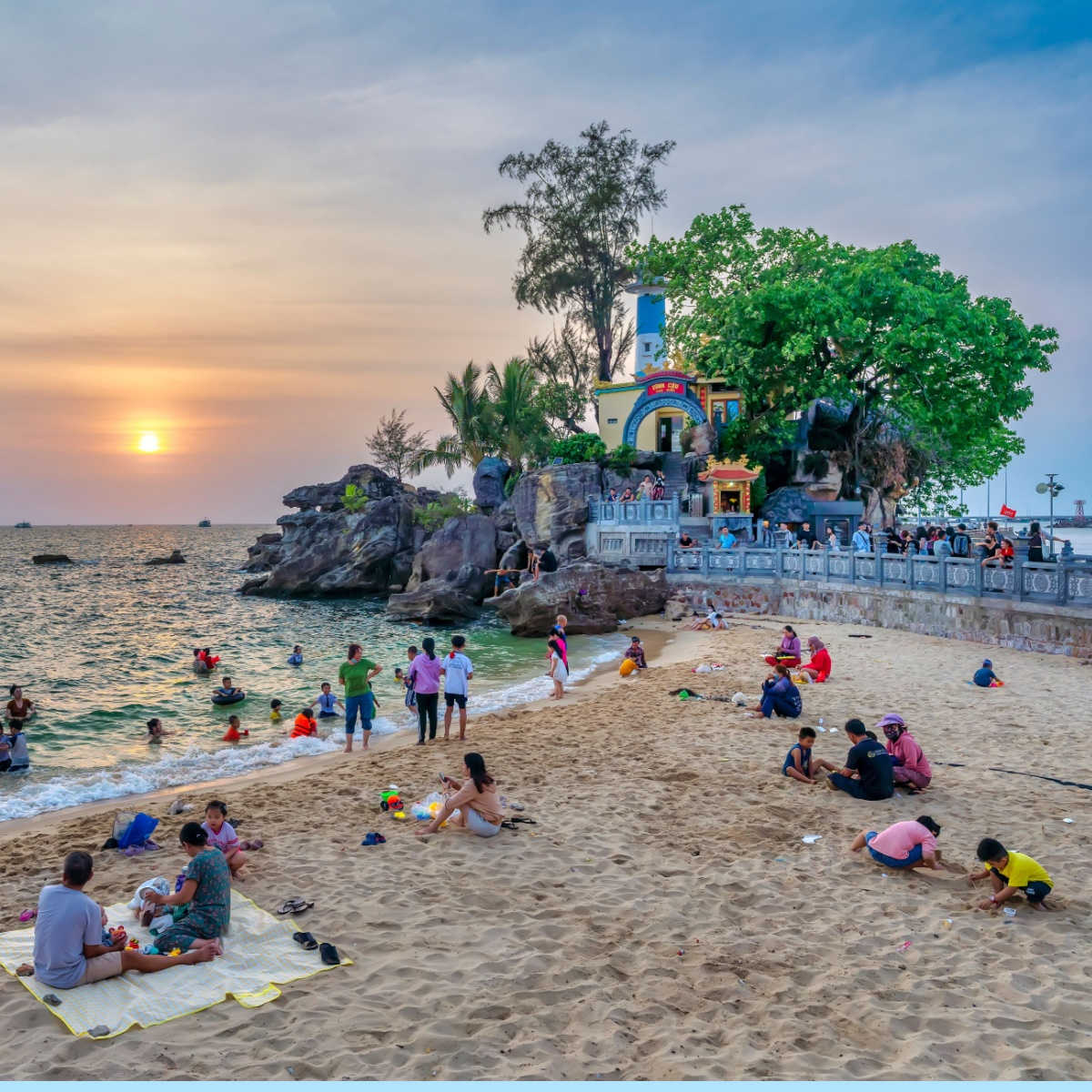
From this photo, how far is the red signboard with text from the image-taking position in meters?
44.9

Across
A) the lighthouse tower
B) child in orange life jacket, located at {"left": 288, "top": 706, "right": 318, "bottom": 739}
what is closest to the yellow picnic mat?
child in orange life jacket, located at {"left": 288, "top": 706, "right": 318, "bottom": 739}

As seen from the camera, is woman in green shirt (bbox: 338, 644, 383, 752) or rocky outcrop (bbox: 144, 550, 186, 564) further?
rocky outcrop (bbox: 144, 550, 186, 564)

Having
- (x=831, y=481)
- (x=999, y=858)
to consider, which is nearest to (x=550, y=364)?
(x=831, y=481)

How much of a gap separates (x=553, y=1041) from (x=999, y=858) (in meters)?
4.34

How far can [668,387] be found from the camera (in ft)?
148

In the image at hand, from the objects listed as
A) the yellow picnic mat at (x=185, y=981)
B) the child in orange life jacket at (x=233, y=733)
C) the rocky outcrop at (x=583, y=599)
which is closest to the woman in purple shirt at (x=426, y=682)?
the child in orange life jacket at (x=233, y=733)

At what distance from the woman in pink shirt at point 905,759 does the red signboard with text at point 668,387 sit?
35802 millimetres

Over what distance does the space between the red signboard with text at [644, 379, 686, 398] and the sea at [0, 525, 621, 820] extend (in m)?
15.9

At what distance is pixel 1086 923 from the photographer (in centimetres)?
700

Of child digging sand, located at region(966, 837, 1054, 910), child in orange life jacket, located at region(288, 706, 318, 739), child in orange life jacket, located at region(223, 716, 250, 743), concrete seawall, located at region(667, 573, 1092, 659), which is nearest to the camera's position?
child digging sand, located at region(966, 837, 1054, 910)

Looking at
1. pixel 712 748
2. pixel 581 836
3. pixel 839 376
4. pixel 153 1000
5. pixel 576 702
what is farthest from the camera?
pixel 839 376

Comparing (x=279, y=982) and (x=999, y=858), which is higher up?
(x=999, y=858)

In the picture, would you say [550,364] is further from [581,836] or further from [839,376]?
[581,836]

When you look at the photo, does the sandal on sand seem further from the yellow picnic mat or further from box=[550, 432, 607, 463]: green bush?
box=[550, 432, 607, 463]: green bush
